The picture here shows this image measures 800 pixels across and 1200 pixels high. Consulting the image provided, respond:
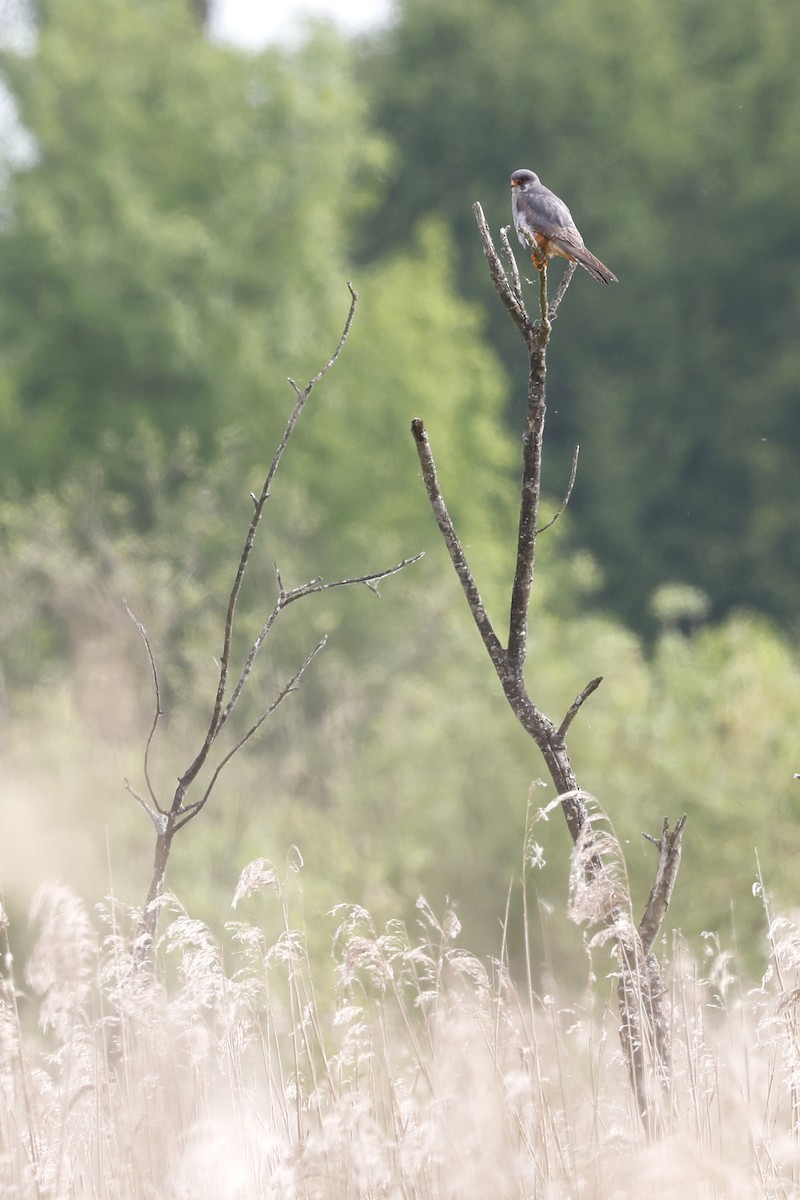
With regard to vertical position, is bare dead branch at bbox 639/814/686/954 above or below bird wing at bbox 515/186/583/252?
below

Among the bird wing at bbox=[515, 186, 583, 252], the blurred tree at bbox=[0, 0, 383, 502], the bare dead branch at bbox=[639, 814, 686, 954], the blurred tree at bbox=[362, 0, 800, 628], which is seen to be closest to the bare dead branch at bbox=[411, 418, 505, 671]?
the bare dead branch at bbox=[639, 814, 686, 954]

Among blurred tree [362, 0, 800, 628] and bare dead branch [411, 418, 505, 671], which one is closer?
bare dead branch [411, 418, 505, 671]

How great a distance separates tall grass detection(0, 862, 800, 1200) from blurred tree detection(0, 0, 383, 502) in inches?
Answer: 811

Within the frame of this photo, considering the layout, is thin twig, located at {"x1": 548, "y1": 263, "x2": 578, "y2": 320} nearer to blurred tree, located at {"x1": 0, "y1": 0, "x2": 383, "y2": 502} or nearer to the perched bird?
the perched bird

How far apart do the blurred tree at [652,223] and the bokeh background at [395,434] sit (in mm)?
85

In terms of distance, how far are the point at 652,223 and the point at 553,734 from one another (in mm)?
29711

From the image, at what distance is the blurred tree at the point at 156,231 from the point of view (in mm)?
24656

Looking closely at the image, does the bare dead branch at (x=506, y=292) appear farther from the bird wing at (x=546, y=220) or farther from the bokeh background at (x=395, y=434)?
the bokeh background at (x=395, y=434)

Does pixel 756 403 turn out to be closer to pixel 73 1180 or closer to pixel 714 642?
pixel 714 642

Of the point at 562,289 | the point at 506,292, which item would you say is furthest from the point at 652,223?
the point at 506,292

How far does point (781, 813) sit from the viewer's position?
17453 millimetres

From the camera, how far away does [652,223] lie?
31266 mm

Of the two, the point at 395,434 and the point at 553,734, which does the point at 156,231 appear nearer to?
the point at 395,434

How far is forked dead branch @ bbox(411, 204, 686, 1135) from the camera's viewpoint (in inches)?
109
